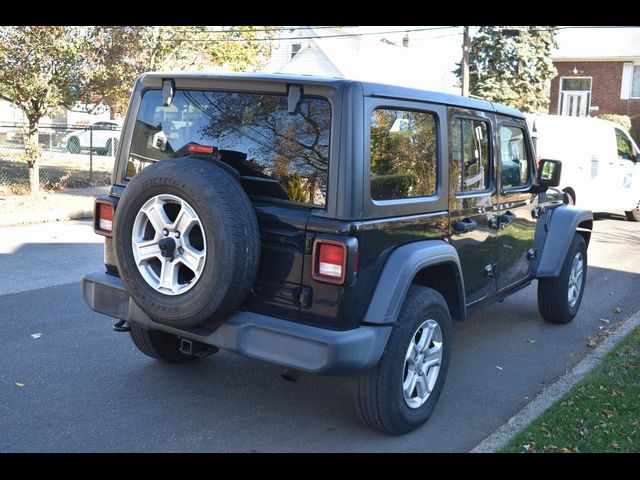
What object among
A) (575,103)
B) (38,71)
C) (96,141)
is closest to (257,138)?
(38,71)

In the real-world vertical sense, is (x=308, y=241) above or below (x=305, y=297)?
above

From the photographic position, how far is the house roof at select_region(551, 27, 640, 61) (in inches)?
1292

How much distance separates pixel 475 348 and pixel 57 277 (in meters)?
4.51

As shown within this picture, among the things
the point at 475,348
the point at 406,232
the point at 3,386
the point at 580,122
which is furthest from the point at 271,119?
the point at 580,122

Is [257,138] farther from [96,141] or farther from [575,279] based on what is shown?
[96,141]

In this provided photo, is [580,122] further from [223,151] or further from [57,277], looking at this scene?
[223,151]

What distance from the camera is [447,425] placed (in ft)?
14.4

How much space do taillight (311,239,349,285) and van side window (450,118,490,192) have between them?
4.37ft

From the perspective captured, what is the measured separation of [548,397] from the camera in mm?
4664

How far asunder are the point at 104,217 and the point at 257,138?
4.08 ft

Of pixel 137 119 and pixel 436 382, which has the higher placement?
pixel 137 119

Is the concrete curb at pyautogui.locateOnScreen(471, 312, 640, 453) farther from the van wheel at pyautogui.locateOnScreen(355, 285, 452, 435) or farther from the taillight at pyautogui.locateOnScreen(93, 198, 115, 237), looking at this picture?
the taillight at pyautogui.locateOnScreen(93, 198, 115, 237)

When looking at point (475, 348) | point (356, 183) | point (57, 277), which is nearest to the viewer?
point (356, 183)

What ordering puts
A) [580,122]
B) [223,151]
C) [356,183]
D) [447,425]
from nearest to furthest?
[356,183]
[223,151]
[447,425]
[580,122]
